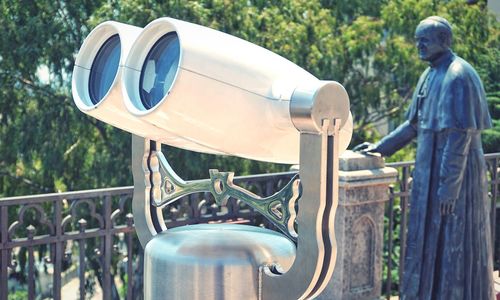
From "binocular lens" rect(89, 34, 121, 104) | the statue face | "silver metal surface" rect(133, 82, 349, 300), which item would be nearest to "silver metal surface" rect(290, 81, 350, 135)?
"silver metal surface" rect(133, 82, 349, 300)

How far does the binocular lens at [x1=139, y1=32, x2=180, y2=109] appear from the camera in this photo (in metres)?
1.84

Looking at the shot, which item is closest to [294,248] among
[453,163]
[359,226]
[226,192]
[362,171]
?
[226,192]

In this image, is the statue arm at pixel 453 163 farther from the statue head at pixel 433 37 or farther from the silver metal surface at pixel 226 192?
the silver metal surface at pixel 226 192

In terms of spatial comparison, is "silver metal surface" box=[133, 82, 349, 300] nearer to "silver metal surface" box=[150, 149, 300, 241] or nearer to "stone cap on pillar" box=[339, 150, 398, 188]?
"silver metal surface" box=[150, 149, 300, 241]

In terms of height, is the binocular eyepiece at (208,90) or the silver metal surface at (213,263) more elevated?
the binocular eyepiece at (208,90)

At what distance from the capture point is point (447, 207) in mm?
4625

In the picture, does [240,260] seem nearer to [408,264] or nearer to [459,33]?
[408,264]

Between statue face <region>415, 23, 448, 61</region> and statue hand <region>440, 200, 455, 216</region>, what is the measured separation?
2.82 feet

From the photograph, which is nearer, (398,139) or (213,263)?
(213,263)

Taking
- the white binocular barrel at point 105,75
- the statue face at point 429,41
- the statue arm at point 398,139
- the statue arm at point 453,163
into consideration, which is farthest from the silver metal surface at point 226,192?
the statue arm at point 398,139

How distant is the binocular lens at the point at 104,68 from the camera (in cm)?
206

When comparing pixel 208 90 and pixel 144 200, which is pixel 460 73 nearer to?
pixel 144 200

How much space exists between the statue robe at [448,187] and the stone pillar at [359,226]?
0.27 m

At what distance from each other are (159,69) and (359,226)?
3.48m
